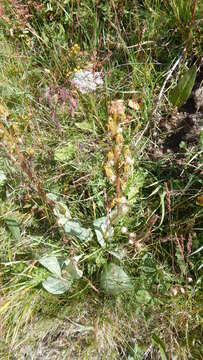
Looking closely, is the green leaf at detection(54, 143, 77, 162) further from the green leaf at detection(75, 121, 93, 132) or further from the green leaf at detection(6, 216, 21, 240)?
the green leaf at detection(6, 216, 21, 240)

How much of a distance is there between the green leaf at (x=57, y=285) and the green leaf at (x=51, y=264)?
0.03m

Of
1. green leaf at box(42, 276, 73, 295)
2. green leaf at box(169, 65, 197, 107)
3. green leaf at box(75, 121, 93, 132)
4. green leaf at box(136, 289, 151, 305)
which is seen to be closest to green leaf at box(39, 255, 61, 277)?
green leaf at box(42, 276, 73, 295)

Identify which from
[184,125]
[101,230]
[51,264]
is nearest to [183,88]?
[184,125]

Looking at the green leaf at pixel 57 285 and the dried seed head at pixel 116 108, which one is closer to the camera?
the dried seed head at pixel 116 108

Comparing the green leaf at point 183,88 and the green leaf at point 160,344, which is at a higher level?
the green leaf at point 183,88

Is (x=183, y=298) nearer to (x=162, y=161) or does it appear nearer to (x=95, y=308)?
(x=95, y=308)

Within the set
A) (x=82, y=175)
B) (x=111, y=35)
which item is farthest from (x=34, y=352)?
(x=111, y=35)

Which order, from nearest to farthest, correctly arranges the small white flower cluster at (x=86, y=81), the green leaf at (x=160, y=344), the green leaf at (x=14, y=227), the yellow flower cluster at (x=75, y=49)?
the green leaf at (x=160, y=344) → the green leaf at (x=14, y=227) → the small white flower cluster at (x=86, y=81) → the yellow flower cluster at (x=75, y=49)

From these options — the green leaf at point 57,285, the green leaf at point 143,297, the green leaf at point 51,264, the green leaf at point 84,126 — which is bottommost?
the green leaf at point 143,297

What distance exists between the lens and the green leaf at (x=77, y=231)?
60.4 inches

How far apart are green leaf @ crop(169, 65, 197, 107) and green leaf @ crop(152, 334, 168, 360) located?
3.62 ft

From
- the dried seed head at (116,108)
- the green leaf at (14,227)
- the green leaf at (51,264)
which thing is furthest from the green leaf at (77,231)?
the dried seed head at (116,108)

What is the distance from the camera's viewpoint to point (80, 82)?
187cm

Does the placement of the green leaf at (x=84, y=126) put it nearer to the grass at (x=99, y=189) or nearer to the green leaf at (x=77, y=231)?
the grass at (x=99, y=189)
